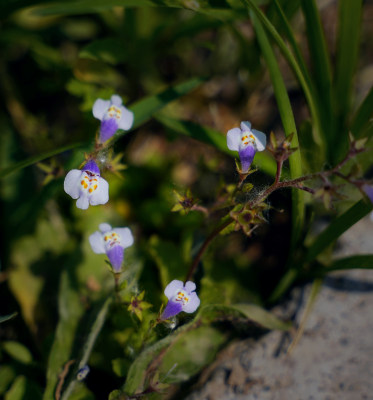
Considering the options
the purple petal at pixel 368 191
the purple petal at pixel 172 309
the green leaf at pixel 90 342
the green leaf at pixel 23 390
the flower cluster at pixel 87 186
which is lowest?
the green leaf at pixel 23 390

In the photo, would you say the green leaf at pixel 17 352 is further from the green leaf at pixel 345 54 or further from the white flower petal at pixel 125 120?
the green leaf at pixel 345 54

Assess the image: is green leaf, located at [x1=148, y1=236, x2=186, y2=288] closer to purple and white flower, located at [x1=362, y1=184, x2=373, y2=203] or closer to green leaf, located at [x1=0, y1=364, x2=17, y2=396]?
green leaf, located at [x1=0, y1=364, x2=17, y2=396]

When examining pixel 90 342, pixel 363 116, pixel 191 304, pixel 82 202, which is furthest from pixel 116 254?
pixel 363 116

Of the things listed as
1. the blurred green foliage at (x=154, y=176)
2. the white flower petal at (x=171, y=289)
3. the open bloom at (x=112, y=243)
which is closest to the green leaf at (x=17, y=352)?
the blurred green foliage at (x=154, y=176)

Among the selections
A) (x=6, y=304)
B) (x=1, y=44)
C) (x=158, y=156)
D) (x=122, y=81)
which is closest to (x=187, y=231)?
(x=158, y=156)

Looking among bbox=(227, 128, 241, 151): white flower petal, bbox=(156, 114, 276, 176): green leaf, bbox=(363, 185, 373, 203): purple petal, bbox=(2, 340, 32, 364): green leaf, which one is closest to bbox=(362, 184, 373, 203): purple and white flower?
bbox=(363, 185, 373, 203): purple petal

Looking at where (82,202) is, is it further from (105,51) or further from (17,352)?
(105,51)
